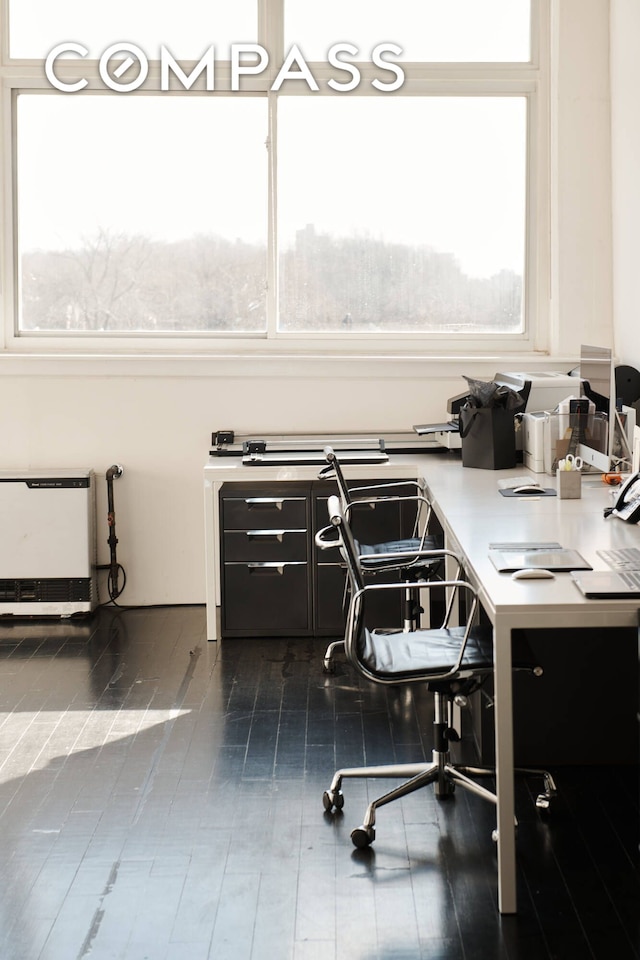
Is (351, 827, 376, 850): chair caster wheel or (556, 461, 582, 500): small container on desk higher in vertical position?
(556, 461, 582, 500): small container on desk

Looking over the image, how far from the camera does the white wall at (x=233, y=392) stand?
5453 mm

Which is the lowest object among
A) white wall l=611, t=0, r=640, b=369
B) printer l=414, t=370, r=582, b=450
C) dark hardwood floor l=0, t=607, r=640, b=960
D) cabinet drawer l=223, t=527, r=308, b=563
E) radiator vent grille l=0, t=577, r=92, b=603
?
dark hardwood floor l=0, t=607, r=640, b=960

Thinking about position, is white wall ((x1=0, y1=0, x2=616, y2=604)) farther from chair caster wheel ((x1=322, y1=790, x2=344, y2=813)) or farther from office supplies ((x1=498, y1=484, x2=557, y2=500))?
chair caster wheel ((x1=322, y1=790, x2=344, y2=813))

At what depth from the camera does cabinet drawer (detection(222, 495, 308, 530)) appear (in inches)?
194

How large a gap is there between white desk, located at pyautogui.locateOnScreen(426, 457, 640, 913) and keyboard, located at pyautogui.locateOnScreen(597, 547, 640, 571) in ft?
0.10

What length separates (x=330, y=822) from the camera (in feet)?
10.2

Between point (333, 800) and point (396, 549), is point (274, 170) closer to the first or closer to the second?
point (396, 549)

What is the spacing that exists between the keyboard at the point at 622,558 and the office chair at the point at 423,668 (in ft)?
1.12

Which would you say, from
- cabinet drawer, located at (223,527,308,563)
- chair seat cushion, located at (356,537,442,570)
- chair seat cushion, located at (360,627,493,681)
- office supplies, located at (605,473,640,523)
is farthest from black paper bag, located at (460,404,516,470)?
chair seat cushion, located at (360,627,493,681)

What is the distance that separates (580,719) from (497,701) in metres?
0.97

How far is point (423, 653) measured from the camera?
3041 mm

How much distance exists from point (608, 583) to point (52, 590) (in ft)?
11.1

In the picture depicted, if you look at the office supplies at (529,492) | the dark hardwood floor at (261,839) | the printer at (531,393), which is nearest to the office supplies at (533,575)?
the dark hardwood floor at (261,839)

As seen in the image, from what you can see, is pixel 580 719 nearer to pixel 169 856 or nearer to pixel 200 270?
pixel 169 856
